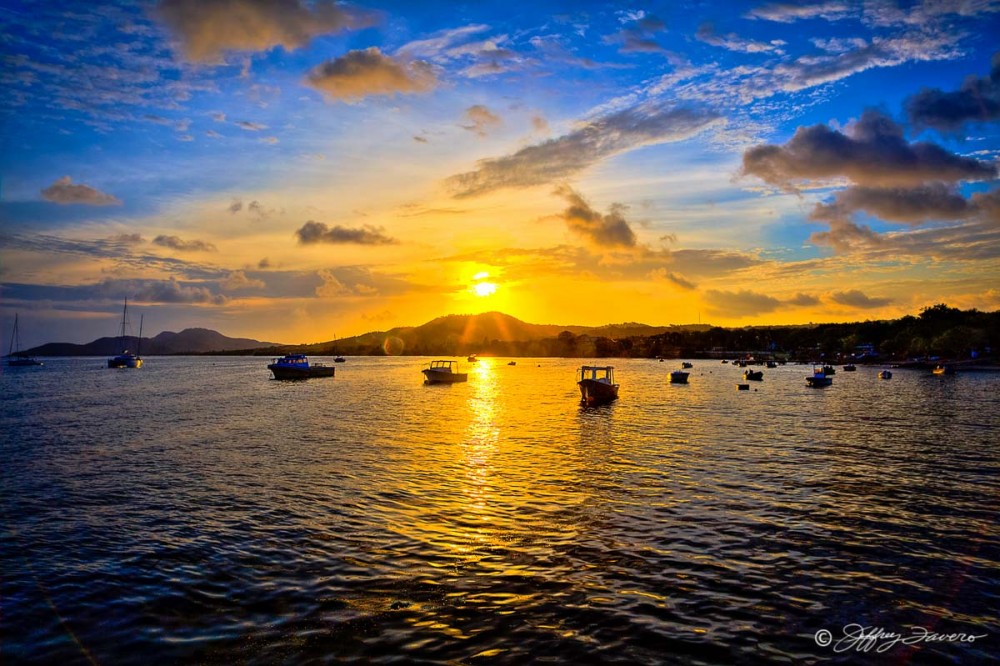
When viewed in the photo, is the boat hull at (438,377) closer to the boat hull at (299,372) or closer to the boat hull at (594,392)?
the boat hull at (299,372)

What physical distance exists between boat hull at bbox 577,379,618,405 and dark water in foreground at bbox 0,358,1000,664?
3318cm

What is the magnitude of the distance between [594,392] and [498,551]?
59073mm

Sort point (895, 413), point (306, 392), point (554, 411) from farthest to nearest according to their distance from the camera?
point (306, 392) → point (554, 411) → point (895, 413)

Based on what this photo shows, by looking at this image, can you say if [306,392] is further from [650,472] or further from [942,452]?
[942,452]

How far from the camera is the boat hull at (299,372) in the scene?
129175mm

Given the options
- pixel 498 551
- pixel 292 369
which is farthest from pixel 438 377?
pixel 498 551

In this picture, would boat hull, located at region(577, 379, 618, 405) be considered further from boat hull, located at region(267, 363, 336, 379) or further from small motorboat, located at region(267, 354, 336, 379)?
boat hull, located at region(267, 363, 336, 379)

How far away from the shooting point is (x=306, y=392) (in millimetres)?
96375

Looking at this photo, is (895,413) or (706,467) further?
(895,413)

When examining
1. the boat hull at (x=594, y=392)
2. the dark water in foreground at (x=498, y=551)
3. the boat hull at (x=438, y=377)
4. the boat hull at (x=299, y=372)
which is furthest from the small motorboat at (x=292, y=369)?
the dark water in foreground at (x=498, y=551)

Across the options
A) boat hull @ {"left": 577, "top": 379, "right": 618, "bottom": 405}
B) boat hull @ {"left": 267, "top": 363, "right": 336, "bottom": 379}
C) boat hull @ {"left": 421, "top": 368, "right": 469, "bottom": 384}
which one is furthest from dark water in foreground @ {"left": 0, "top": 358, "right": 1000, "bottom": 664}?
boat hull @ {"left": 267, "top": 363, "right": 336, "bottom": 379}

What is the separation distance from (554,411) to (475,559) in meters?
51.4

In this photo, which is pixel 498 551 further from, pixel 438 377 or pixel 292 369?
pixel 292 369

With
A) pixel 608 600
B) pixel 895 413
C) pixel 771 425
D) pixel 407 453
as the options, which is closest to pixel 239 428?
pixel 407 453
